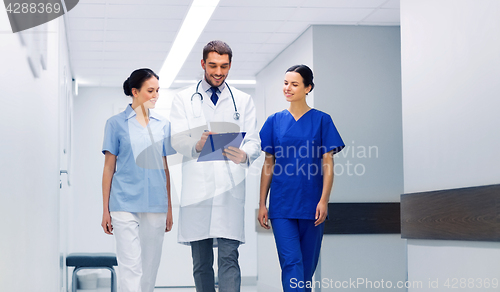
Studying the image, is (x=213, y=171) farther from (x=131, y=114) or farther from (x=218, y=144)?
(x=131, y=114)

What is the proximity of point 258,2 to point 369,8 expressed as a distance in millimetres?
936

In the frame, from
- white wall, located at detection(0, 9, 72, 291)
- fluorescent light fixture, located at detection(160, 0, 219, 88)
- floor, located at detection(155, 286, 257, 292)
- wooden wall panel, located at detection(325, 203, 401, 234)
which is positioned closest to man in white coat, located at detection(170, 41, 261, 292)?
white wall, located at detection(0, 9, 72, 291)

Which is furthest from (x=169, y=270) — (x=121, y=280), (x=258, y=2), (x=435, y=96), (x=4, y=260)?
(x=4, y=260)

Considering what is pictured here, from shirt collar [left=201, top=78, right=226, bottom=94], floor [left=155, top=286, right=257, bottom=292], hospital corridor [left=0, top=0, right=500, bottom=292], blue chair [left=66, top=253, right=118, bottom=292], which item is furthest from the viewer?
floor [left=155, top=286, right=257, bottom=292]

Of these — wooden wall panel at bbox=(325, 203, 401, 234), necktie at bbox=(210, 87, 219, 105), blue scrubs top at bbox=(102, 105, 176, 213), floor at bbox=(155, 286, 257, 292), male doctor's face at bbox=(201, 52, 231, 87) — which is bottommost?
floor at bbox=(155, 286, 257, 292)

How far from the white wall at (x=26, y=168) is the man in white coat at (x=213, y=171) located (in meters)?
0.66

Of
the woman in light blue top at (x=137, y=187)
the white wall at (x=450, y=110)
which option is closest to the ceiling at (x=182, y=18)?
the white wall at (x=450, y=110)

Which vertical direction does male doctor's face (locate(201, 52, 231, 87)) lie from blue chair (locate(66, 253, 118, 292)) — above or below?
above

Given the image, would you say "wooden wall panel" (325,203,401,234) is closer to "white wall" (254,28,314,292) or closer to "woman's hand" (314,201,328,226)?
"white wall" (254,28,314,292)

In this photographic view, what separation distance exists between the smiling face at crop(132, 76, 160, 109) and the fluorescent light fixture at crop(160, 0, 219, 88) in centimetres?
163

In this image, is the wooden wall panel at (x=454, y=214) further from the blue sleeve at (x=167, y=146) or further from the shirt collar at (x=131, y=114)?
the shirt collar at (x=131, y=114)

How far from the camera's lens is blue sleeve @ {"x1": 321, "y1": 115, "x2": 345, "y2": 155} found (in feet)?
9.93

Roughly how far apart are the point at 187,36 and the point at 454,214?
3479mm

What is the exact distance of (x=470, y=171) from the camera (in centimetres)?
268
